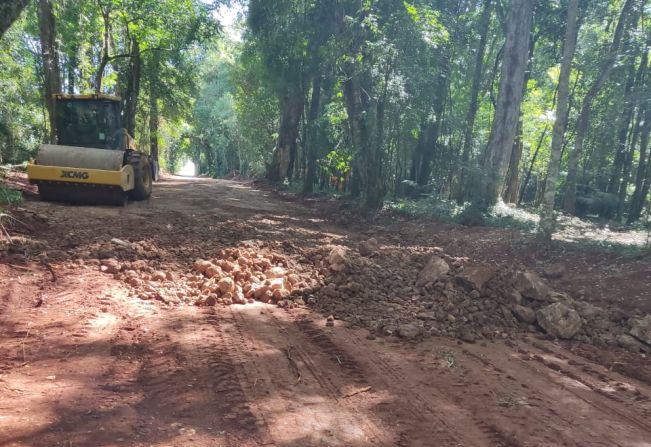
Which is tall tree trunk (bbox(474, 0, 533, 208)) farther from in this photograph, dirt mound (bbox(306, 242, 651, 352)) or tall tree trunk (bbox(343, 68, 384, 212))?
dirt mound (bbox(306, 242, 651, 352))

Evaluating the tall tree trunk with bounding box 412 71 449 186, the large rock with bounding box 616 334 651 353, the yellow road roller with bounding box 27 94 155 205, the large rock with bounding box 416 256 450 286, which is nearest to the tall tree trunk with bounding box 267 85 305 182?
the tall tree trunk with bounding box 412 71 449 186

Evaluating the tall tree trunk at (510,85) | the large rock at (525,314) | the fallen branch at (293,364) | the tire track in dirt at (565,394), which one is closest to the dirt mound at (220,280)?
the fallen branch at (293,364)

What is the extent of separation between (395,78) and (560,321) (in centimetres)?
969

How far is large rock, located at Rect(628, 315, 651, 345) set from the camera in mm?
5490

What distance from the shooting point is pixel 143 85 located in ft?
Result: 79.9

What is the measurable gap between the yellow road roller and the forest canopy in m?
2.79

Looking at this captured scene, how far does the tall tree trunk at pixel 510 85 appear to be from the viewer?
15.5 meters

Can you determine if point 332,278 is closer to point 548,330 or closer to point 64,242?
point 548,330

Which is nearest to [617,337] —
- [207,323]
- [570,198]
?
[207,323]

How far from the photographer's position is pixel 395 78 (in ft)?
44.2

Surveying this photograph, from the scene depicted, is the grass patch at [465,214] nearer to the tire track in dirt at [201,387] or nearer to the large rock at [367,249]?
the large rock at [367,249]

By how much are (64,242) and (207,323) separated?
359cm

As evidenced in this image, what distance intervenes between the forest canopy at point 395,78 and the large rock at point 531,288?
14.6 feet

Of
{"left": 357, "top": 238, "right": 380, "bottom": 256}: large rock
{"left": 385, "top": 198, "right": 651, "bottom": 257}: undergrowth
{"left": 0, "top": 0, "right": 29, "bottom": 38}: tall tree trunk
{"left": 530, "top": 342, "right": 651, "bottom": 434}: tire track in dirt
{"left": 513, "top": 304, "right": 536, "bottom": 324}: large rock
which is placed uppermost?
{"left": 0, "top": 0, "right": 29, "bottom": 38}: tall tree trunk
